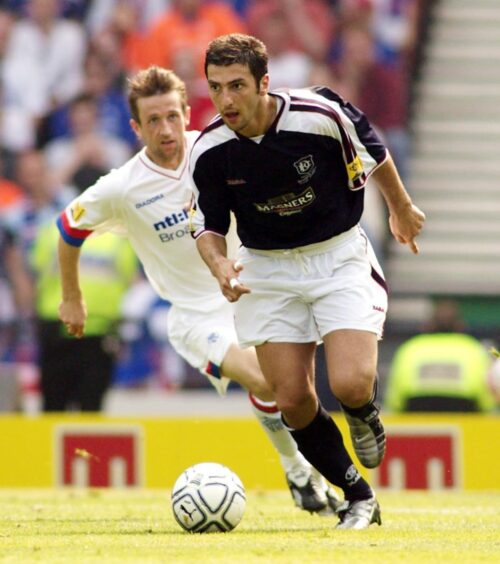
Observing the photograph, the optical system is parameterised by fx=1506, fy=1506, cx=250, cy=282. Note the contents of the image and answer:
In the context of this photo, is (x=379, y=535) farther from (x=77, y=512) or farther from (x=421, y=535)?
(x=77, y=512)

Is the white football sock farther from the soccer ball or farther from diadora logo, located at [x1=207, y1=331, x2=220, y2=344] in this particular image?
the soccer ball

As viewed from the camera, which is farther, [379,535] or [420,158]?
[420,158]

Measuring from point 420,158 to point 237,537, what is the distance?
10730mm

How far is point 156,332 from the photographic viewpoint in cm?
1460

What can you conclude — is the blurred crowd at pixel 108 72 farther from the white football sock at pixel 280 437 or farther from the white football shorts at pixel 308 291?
the white football shorts at pixel 308 291

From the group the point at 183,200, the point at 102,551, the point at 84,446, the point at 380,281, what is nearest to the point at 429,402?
the point at 84,446

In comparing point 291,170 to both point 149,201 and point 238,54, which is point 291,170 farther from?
point 149,201

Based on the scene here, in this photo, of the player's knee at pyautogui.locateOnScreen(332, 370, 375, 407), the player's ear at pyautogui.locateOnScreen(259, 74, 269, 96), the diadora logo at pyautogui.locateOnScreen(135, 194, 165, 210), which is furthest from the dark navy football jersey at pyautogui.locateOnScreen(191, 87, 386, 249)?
the diadora logo at pyautogui.locateOnScreen(135, 194, 165, 210)

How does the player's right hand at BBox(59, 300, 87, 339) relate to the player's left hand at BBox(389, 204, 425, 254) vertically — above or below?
below

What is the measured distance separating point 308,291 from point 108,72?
32.7 feet

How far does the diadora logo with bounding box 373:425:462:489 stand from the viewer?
1082 cm

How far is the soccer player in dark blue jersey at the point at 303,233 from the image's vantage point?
6.31 metres

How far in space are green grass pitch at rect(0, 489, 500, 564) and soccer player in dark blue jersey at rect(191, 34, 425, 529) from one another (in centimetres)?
43

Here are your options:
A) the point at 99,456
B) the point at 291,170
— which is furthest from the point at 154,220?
the point at 99,456
